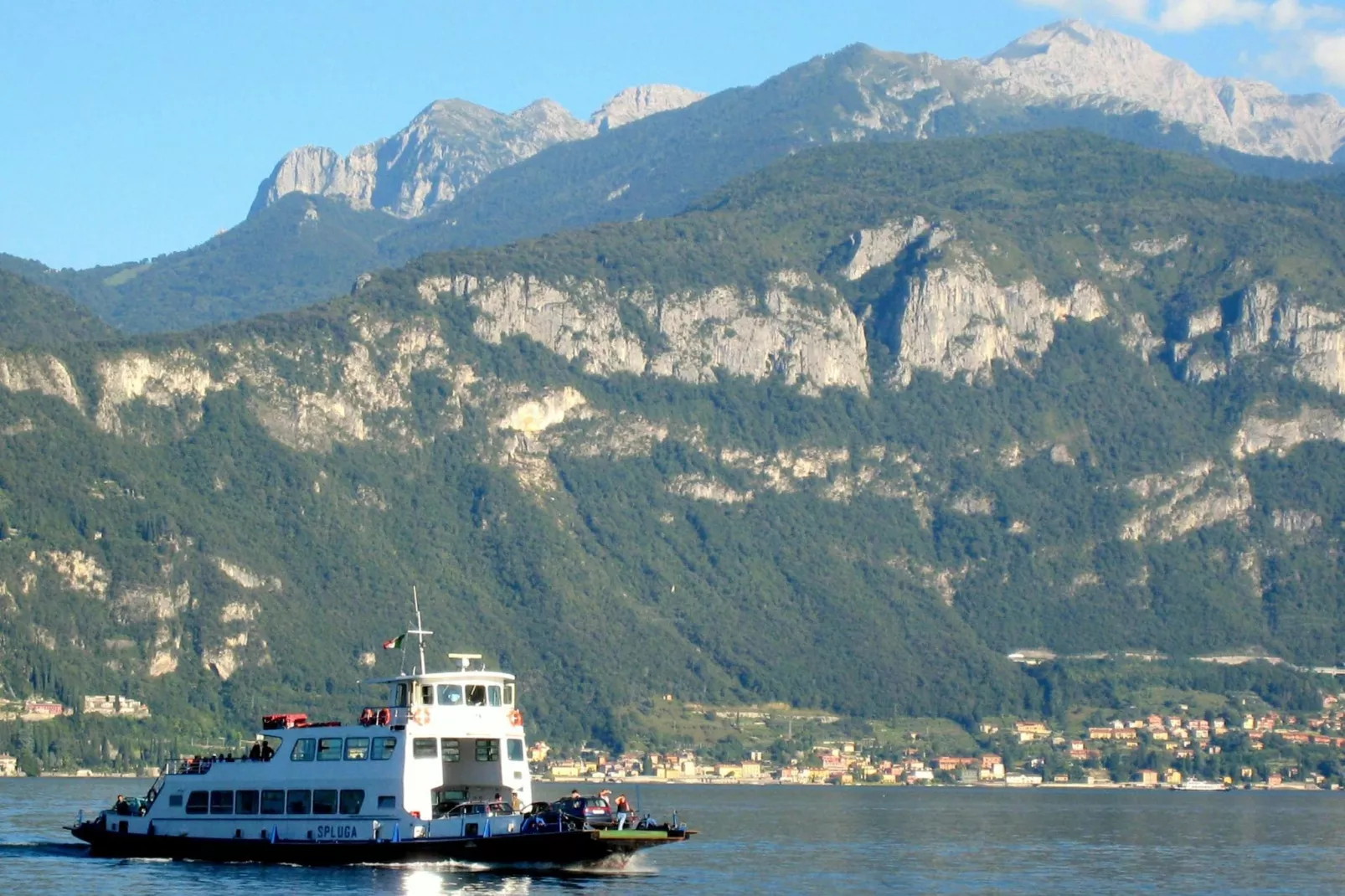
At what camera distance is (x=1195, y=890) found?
13312cm

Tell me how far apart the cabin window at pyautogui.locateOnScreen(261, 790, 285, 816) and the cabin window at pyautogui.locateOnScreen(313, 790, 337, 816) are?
2067 mm

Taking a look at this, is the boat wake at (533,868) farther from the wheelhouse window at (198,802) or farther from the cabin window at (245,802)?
the wheelhouse window at (198,802)

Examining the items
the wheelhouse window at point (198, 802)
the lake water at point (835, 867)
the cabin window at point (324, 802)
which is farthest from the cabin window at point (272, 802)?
the wheelhouse window at point (198, 802)

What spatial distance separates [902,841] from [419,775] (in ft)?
167

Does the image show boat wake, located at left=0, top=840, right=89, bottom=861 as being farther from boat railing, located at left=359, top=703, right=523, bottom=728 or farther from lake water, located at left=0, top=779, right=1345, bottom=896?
boat railing, located at left=359, top=703, right=523, bottom=728

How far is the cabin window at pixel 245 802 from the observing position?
130 m

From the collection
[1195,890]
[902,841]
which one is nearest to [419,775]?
[1195,890]

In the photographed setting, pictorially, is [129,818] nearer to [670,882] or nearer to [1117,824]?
[670,882]

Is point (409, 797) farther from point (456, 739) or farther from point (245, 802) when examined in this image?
point (245, 802)

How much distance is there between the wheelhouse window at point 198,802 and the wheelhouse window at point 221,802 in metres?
0.30

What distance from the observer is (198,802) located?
13262 centimetres

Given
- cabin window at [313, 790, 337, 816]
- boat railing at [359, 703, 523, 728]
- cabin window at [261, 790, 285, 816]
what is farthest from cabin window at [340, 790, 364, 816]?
cabin window at [261, 790, 285, 816]

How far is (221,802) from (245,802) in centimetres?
169

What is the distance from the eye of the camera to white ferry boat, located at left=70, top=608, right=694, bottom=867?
124 m
